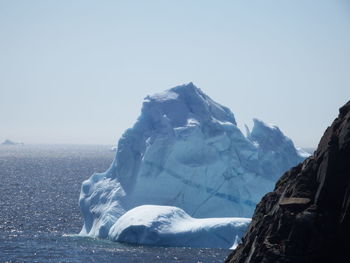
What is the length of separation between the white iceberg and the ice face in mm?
3205

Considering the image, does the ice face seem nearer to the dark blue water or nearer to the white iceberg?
the dark blue water

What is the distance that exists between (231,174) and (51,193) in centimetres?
3057

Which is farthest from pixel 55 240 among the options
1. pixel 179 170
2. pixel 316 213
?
pixel 316 213

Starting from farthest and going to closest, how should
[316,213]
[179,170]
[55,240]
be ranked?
[179,170] < [55,240] < [316,213]

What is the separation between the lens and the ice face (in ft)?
143

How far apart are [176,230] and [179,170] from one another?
657 cm

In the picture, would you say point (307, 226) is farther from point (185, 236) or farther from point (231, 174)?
point (231, 174)

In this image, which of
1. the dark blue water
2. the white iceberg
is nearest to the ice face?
the dark blue water

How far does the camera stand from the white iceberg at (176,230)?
37844 millimetres

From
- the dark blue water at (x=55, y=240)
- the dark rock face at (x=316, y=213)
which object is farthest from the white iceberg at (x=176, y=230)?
the dark rock face at (x=316, y=213)

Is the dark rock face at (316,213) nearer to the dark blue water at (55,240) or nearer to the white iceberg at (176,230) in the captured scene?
the dark blue water at (55,240)

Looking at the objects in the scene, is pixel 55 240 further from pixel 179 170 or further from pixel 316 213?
pixel 316 213

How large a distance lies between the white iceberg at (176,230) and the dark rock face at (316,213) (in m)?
22.3

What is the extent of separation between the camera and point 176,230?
124ft
